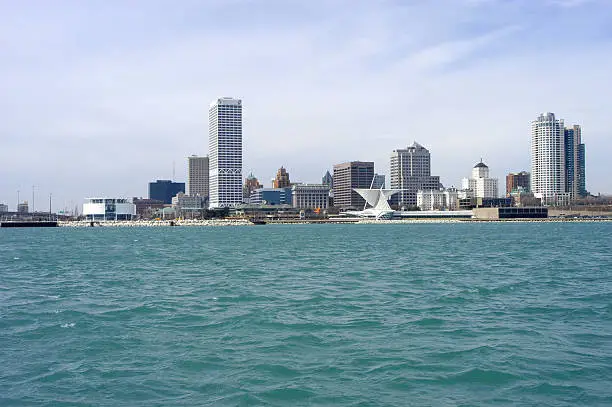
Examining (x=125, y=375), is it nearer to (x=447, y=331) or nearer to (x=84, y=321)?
(x=84, y=321)

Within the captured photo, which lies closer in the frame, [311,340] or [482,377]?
[482,377]

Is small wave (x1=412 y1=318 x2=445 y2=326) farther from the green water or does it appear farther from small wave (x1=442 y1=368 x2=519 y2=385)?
small wave (x1=442 y1=368 x2=519 y2=385)

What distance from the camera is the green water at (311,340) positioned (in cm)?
1253

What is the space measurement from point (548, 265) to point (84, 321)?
2899 cm

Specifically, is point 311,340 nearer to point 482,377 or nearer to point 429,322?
point 429,322

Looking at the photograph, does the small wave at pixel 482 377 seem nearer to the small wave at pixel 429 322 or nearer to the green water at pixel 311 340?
the green water at pixel 311 340

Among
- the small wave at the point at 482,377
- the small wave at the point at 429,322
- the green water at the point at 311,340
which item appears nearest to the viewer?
the green water at the point at 311,340

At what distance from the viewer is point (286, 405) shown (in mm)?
11828

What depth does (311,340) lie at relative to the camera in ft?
55.8

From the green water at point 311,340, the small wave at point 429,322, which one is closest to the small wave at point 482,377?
the green water at point 311,340

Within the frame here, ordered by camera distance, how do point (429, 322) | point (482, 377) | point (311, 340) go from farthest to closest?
point (429, 322)
point (311, 340)
point (482, 377)

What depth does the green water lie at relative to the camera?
12.5 meters

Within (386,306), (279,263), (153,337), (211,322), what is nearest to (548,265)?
(279,263)

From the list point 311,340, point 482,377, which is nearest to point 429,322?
point 311,340
